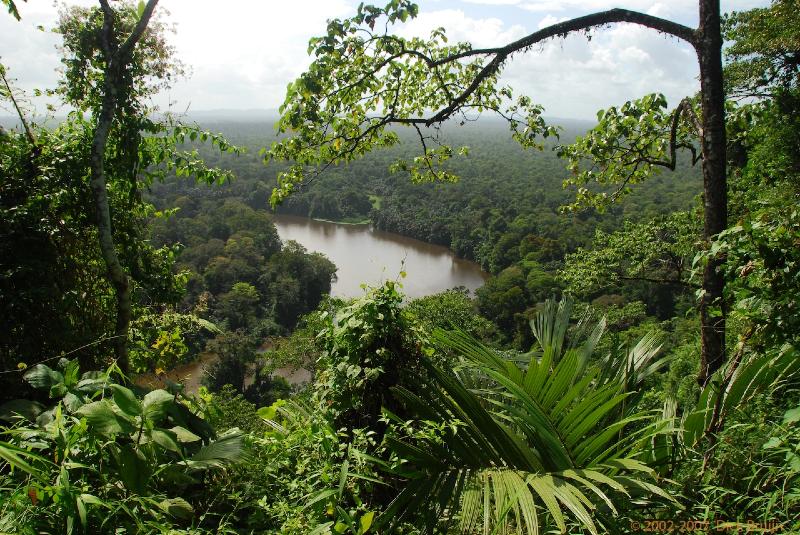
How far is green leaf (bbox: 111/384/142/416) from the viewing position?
1.46m

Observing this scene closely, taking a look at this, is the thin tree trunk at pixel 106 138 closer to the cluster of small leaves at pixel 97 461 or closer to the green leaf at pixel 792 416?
the cluster of small leaves at pixel 97 461

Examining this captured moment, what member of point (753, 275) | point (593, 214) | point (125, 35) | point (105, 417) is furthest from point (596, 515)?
point (593, 214)

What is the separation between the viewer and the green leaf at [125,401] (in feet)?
4.79

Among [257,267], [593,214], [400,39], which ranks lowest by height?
[257,267]

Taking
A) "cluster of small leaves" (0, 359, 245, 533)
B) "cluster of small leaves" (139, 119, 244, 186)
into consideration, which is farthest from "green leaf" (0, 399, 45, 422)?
"cluster of small leaves" (139, 119, 244, 186)

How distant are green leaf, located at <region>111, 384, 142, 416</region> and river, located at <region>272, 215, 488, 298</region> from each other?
25.1m

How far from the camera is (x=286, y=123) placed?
8.56ft

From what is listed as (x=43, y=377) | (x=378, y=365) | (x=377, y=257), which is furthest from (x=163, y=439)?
(x=377, y=257)

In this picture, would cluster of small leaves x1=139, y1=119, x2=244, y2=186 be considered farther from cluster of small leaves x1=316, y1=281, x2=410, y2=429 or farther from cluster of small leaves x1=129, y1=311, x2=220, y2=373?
cluster of small leaves x1=316, y1=281, x2=410, y2=429

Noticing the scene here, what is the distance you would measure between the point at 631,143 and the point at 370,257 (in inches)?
1242

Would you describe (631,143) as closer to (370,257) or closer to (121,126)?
(121,126)

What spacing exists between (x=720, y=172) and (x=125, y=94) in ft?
10.3

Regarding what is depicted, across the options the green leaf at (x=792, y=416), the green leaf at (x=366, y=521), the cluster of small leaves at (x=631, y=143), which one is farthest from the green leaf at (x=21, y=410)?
the cluster of small leaves at (x=631, y=143)

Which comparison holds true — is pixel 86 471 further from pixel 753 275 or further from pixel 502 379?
pixel 753 275
